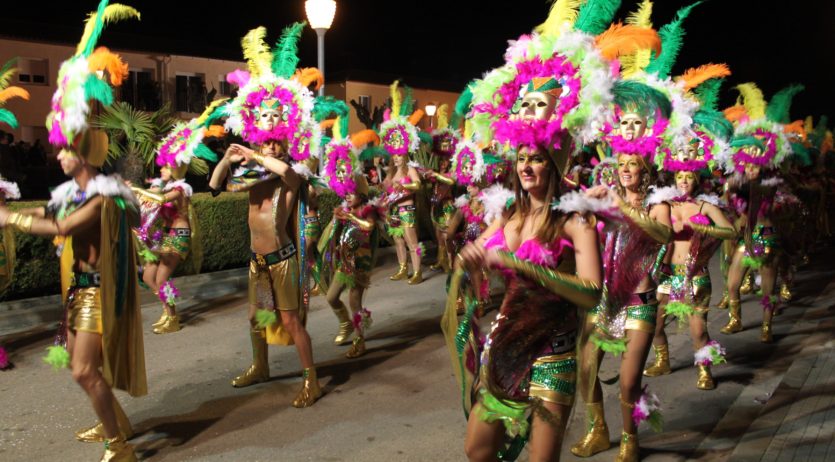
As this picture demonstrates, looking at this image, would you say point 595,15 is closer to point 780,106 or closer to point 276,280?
point 276,280

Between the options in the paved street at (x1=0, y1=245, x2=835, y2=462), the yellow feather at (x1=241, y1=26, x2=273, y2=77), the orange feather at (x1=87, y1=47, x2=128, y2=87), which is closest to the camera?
the orange feather at (x1=87, y1=47, x2=128, y2=87)

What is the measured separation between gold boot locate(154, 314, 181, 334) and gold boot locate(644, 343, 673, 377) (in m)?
5.27

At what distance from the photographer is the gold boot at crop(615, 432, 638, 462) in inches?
181

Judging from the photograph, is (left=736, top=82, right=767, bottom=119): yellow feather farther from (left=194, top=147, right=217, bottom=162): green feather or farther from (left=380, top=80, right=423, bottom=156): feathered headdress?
(left=194, top=147, right=217, bottom=162): green feather

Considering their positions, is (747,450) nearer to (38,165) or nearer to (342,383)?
(342,383)

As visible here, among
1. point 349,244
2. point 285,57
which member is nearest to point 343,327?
point 349,244

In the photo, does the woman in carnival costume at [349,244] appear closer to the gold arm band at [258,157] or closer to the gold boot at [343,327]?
the gold boot at [343,327]

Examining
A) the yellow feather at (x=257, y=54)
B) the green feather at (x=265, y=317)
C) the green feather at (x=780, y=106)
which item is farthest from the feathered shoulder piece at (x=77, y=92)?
the green feather at (x=780, y=106)

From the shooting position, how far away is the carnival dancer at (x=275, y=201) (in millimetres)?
5754

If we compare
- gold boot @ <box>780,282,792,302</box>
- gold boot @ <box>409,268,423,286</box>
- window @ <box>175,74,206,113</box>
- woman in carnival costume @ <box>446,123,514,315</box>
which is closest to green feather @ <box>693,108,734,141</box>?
woman in carnival costume @ <box>446,123,514,315</box>

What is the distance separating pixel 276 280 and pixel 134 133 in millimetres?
4024

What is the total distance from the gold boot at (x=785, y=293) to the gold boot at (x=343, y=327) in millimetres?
6580

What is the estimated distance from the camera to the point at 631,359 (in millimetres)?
4691

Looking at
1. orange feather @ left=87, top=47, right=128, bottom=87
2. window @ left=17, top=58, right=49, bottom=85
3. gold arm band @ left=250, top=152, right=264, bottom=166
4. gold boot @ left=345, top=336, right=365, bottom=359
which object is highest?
window @ left=17, top=58, right=49, bottom=85
